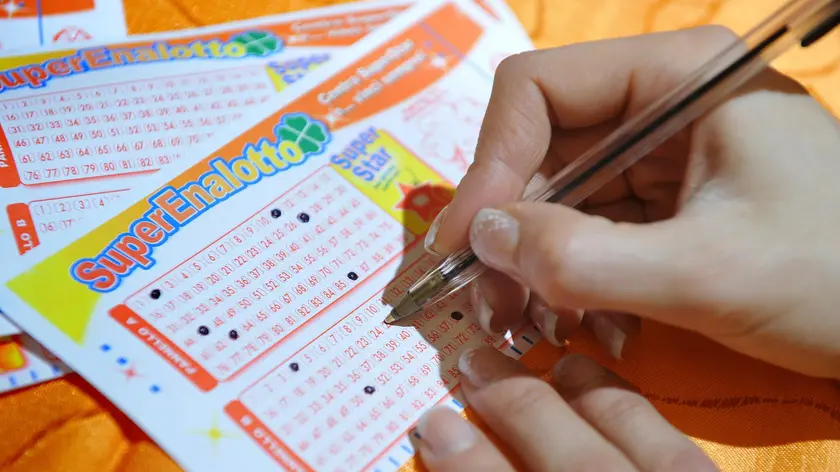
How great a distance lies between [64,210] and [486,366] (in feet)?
1.01

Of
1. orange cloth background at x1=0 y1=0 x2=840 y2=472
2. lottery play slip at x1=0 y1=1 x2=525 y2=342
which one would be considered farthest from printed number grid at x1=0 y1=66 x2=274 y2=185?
orange cloth background at x1=0 y1=0 x2=840 y2=472

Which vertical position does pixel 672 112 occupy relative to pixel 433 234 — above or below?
above

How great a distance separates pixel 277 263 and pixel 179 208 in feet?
0.26

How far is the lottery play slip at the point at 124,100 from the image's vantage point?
50cm

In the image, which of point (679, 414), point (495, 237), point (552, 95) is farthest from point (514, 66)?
point (679, 414)

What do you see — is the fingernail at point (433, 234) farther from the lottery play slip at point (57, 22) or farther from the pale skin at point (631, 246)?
the lottery play slip at point (57, 22)

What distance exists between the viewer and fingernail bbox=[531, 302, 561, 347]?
1.53ft

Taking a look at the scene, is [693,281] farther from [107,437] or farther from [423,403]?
[107,437]

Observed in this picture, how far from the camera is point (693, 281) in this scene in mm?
367

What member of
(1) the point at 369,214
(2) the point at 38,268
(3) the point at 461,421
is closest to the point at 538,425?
(3) the point at 461,421

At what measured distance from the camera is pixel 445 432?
43 cm

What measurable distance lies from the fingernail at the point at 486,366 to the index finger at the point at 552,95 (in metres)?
0.07

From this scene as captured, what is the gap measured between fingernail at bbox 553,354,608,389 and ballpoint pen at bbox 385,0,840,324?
0.08 metres

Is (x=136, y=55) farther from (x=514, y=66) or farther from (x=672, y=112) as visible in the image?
(x=672, y=112)
